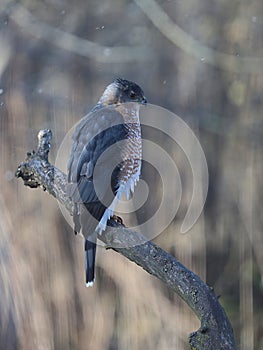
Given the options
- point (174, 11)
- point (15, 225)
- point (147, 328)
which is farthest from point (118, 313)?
point (174, 11)

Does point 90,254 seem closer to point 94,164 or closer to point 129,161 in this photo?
point 94,164

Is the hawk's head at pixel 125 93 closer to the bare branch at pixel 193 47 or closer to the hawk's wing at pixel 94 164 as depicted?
the hawk's wing at pixel 94 164

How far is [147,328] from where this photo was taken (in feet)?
15.7

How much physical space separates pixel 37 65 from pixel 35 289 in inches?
63.2

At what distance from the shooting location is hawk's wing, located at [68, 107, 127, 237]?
319 cm

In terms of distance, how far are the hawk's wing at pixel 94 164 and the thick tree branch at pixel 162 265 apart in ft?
0.19

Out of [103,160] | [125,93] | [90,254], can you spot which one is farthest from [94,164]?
[125,93]

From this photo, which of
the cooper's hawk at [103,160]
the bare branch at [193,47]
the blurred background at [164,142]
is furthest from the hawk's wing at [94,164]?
the bare branch at [193,47]

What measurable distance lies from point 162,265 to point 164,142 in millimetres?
2568

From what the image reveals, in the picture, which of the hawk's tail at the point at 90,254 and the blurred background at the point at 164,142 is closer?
the hawk's tail at the point at 90,254

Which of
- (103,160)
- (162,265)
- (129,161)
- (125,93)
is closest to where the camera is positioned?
(162,265)

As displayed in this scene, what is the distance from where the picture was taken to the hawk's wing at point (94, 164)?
3.19m

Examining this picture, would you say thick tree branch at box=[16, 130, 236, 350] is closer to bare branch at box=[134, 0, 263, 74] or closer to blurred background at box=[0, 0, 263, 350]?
blurred background at box=[0, 0, 263, 350]

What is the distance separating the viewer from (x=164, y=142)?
17.0 ft
